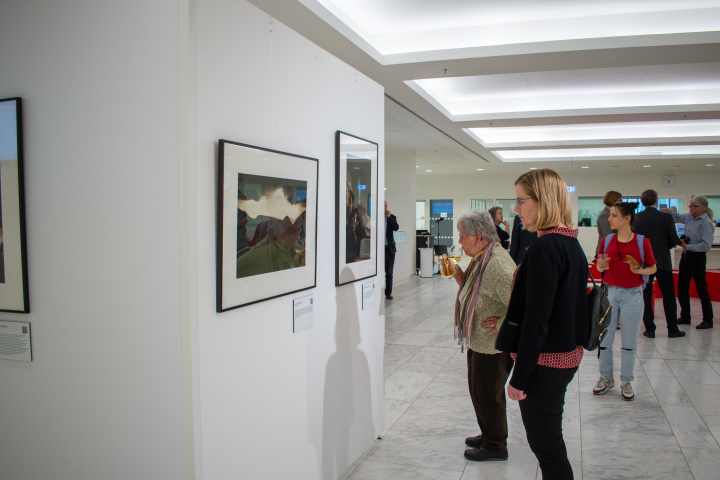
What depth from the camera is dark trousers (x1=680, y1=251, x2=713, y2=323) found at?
8414mm

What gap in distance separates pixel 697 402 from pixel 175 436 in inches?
188

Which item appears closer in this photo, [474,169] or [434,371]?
[434,371]

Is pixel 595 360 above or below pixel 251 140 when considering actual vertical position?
below

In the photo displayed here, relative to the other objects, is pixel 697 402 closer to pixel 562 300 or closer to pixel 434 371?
pixel 434 371

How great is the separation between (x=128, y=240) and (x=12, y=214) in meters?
0.57

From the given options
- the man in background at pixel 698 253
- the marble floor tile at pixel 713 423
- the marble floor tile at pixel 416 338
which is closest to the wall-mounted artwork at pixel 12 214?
the marble floor tile at pixel 713 423

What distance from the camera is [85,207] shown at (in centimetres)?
228

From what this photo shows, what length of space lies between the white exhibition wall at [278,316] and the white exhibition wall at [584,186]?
1937 centimetres

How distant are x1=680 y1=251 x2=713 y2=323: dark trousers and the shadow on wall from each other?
22.2 ft

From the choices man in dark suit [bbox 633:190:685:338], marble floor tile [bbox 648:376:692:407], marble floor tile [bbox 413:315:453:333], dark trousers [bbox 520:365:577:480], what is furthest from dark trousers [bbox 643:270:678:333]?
dark trousers [bbox 520:365:577:480]

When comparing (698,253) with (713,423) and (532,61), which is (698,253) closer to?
(532,61)

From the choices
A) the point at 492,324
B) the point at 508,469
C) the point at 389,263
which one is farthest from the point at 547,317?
the point at 389,263

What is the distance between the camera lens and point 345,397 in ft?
11.9

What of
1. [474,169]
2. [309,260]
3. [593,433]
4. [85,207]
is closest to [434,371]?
[593,433]
